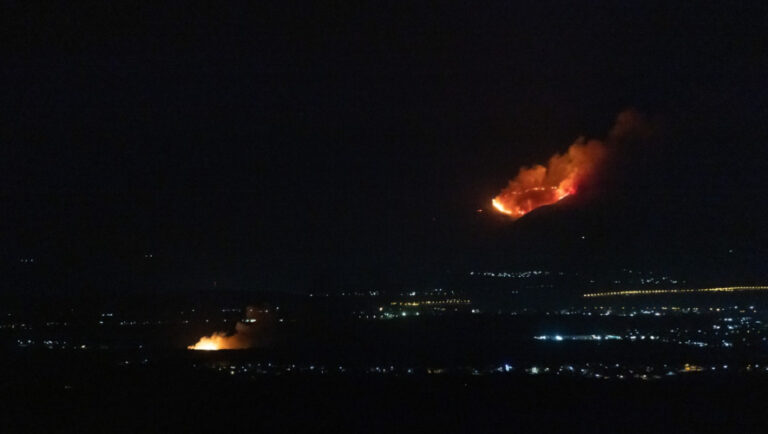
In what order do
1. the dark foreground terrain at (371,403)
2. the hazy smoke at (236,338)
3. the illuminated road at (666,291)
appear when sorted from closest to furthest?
1. the dark foreground terrain at (371,403)
2. the hazy smoke at (236,338)
3. the illuminated road at (666,291)

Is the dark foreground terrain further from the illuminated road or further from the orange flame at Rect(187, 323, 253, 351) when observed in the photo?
the illuminated road

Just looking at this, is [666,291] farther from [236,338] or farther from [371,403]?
[371,403]

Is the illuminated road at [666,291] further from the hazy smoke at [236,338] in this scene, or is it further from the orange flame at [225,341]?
the orange flame at [225,341]

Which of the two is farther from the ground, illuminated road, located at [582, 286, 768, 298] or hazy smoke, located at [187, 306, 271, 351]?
illuminated road, located at [582, 286, 768, 298]

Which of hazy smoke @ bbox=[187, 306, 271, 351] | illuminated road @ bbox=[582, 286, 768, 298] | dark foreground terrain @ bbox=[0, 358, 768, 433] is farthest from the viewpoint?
illuminated road @ bbox=[582, 286, 768, 298]

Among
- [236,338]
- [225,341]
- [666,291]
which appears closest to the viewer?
[225,341]

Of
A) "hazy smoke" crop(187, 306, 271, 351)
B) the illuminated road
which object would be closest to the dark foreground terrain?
"hazy smoke" crop(187, 306, 271, 351)

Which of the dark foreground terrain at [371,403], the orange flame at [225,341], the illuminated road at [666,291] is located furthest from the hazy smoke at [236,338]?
the illuminated road at [666,291]

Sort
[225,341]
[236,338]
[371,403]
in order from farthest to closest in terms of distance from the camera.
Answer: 1. [236,338]
2. [225,341]
3. [371,403]

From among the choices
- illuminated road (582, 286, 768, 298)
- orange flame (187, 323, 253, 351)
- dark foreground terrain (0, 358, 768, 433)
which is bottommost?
dark foreground terrain (0, 358, 768, 433)

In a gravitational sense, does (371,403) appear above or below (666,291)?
below

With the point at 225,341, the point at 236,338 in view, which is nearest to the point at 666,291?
the point at 236,338

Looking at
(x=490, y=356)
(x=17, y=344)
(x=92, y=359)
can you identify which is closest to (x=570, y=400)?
(x=490, y=356)

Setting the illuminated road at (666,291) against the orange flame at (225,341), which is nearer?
the orange flame at (225,341)
